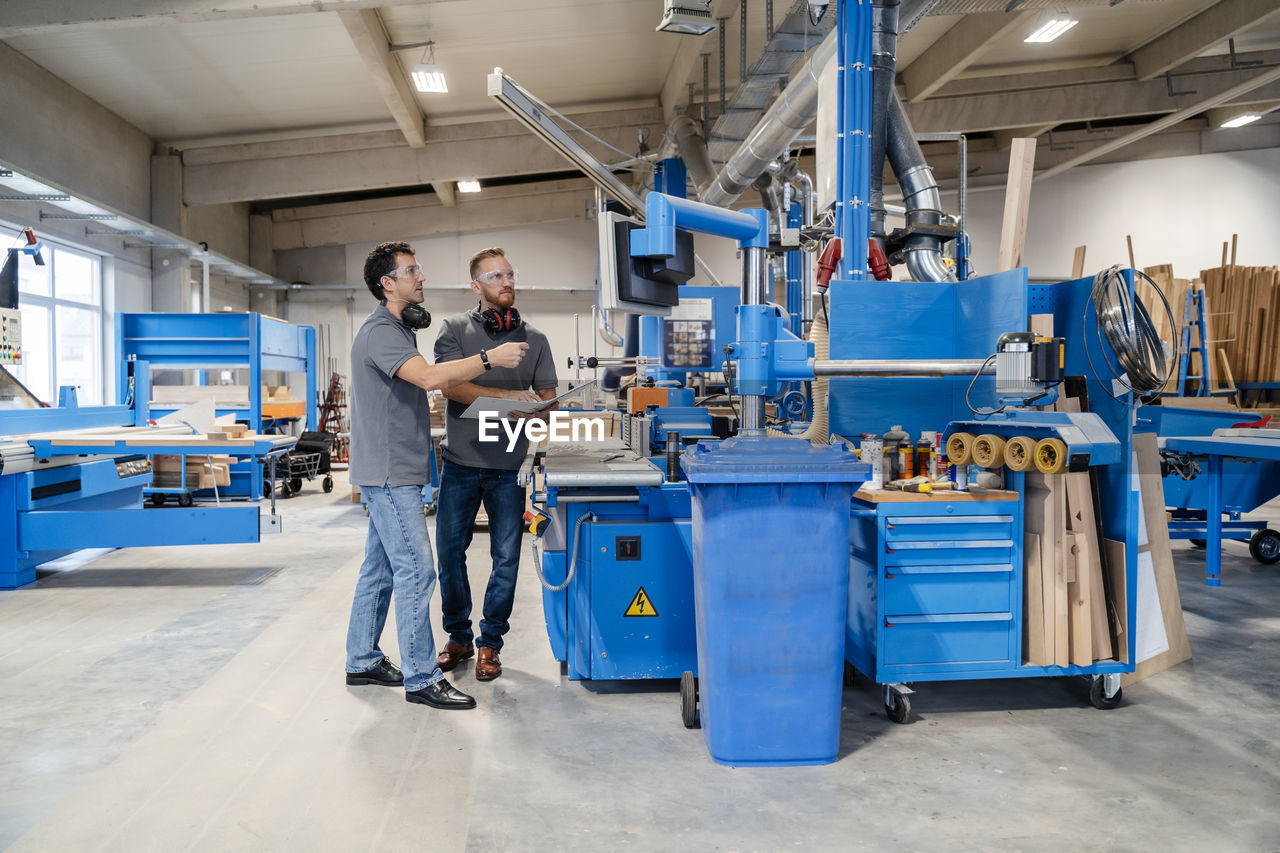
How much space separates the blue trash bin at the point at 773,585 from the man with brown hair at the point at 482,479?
94 cm

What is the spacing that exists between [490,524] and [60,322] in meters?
7.51

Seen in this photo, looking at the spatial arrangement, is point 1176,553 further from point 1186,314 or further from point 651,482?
point 651,482

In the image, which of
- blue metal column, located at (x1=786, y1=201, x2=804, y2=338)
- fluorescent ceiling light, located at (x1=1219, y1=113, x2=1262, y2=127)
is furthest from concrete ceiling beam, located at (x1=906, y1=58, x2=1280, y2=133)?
blue metal column, located at (x1=786, y1=201, x2=804, y2=338)

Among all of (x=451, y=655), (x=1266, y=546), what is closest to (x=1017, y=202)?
(x=451, y=655)

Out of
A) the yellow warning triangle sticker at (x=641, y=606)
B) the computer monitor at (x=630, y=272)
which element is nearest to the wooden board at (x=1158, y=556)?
the yellow warning triangle sticker at (x=641, y=606)

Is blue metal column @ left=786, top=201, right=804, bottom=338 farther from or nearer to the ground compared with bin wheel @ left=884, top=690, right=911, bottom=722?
farther from the ground

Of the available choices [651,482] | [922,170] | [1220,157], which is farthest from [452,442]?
A: [1220,157]

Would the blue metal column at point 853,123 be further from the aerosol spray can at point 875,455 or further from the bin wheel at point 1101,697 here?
the bin wheel at point 1101,697

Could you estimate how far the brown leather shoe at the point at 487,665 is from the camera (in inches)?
117

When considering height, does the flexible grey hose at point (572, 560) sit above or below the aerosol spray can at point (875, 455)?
below

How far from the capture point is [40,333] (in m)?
7.88

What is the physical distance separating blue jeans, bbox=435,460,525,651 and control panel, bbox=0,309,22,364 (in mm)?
3080

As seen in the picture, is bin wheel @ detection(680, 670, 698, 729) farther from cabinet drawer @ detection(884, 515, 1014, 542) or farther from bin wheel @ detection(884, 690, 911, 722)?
cabinet drawer @ detection(884, 515, 1014, 542)

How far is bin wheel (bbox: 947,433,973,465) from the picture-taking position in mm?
2658
